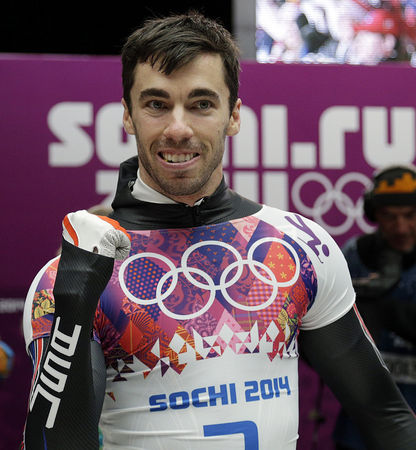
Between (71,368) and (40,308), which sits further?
(40,308)

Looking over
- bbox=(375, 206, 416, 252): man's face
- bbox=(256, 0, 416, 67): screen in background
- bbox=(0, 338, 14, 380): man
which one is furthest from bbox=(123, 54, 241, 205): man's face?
bbox=(256, 0, 416, 67): screen in background

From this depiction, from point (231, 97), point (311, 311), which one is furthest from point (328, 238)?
point (231, 97)

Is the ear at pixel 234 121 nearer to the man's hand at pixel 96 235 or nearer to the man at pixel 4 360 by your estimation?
the man's hand at pixel 96 235

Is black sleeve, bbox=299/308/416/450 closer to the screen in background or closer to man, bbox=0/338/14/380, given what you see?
man, bbox=0/338/14/380

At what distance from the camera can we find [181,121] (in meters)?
1.66

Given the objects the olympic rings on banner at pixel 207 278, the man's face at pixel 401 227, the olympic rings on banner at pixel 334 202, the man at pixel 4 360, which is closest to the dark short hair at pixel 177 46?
the olympic rings on banner at pixel 207 278

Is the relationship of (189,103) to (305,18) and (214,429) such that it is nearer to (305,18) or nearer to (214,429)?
(214,429)

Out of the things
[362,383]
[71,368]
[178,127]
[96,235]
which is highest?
[178,127]

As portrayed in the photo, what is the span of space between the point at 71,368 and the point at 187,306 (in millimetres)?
325

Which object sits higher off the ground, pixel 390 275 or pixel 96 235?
pixel 96 235

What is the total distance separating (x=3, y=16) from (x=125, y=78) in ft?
15.6

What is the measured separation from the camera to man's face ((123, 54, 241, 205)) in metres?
1.67

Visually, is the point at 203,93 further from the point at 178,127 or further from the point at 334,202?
the point at 334,202

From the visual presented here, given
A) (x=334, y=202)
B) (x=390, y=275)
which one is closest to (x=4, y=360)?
(x=390, y=275)
